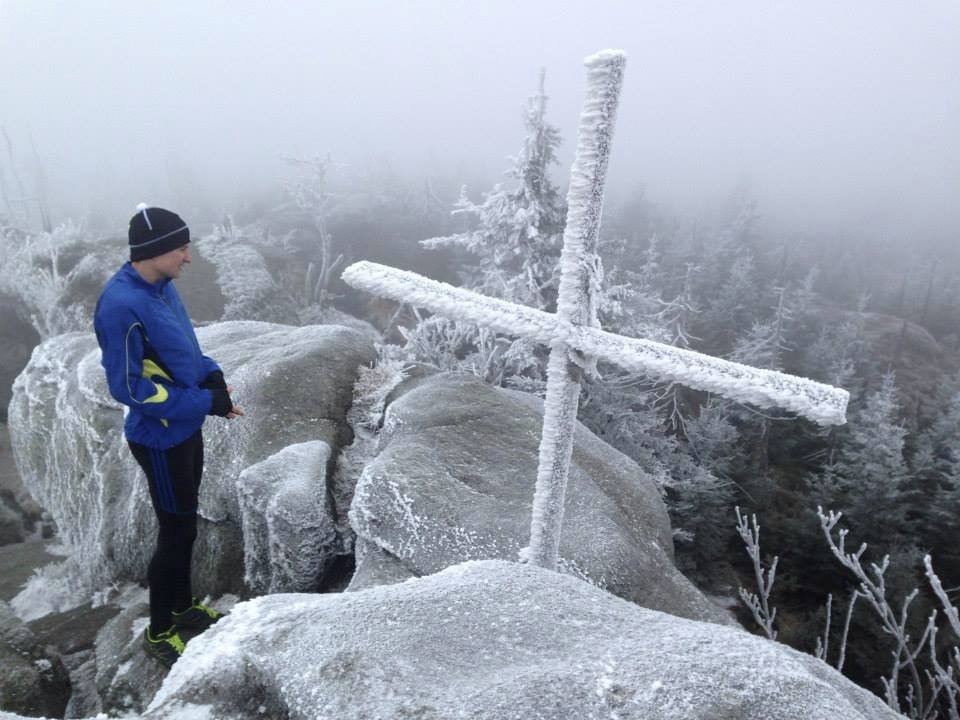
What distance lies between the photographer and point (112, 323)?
381 cm

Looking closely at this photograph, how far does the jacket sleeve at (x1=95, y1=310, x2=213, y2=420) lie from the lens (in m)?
3.82

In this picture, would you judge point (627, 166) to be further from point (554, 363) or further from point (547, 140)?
point (554, 363)

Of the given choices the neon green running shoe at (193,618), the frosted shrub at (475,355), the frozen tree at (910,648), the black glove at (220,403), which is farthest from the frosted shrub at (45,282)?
the frozen tree at (910,648)

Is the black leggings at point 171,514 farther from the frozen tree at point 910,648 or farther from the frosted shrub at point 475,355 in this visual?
the frosted shrub at point 475,355

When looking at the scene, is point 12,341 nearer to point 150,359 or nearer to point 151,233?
point 150,359

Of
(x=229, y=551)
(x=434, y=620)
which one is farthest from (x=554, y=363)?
(x=229, y=551)

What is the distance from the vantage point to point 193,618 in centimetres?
509

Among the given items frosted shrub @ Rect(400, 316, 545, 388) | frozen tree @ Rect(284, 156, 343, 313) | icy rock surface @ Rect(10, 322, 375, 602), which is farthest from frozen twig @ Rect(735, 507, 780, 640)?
frozen tree @ Rect(284, 156, 343, 313)

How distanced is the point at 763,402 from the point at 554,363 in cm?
119

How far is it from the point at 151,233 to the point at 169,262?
0.23 meters

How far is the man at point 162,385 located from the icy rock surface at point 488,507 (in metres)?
1.56

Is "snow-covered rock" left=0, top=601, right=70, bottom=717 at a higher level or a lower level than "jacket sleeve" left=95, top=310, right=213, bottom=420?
lower

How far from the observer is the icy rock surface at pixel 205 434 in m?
6.75

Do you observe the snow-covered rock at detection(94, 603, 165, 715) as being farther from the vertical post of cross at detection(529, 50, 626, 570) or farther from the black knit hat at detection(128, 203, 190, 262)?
the vertical post of cross at detection(529, 50, 626, 570)
